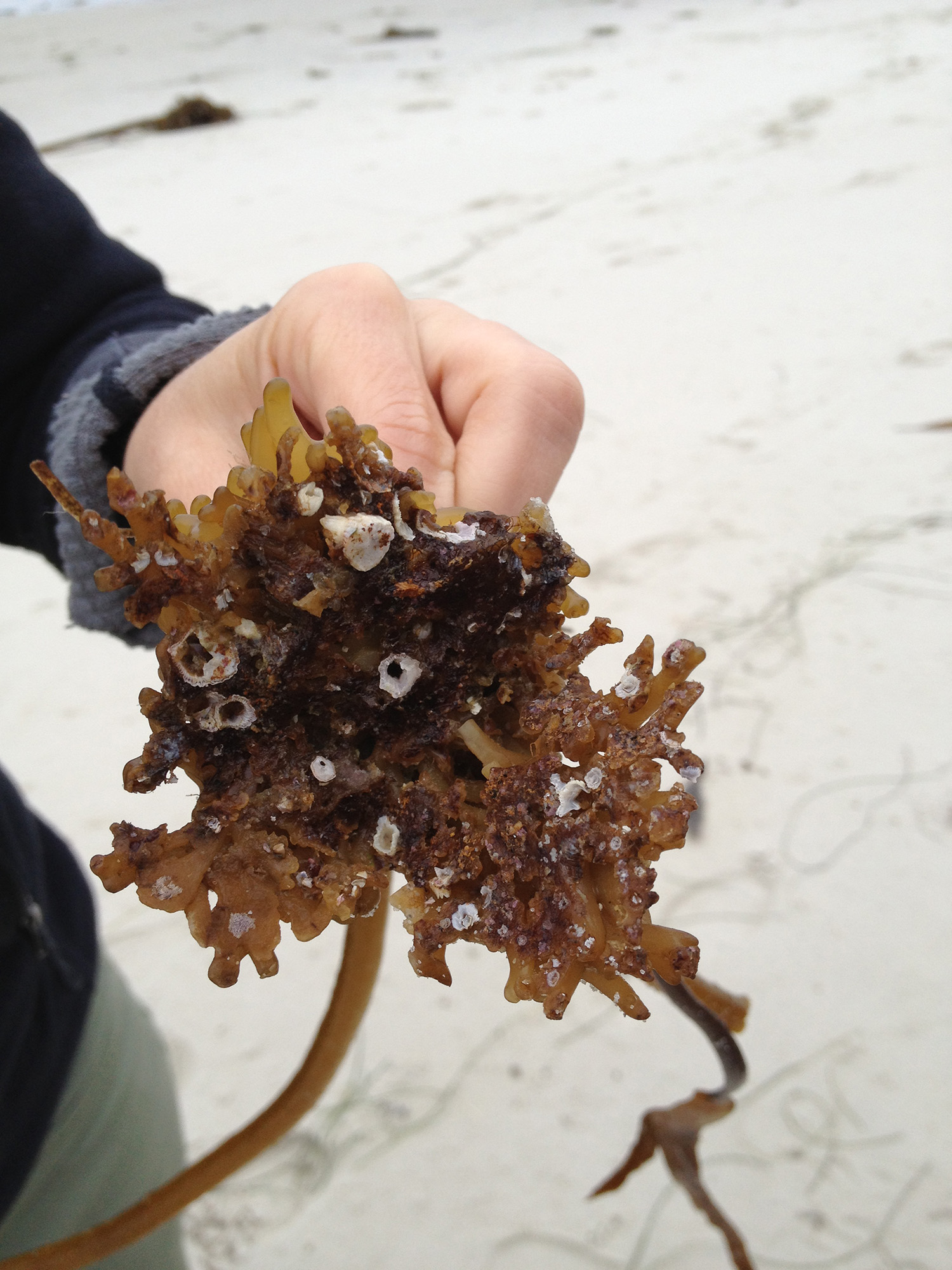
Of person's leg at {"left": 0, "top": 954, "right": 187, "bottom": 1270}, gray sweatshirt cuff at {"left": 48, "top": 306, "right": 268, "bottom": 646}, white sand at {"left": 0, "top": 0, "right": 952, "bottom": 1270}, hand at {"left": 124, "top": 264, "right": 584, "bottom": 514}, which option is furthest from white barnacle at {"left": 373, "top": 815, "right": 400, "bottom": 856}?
white sand at {"left": 0, "top": 0, "right": 952, "bottom": 1270}

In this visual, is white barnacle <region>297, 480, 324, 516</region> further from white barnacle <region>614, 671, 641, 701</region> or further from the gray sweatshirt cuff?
the gray sweatshirt cuff

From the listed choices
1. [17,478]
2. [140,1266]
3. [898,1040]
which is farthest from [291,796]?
[898,1040]

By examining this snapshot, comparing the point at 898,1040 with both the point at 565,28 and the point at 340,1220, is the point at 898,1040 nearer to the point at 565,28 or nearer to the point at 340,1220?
the point at 340,1220

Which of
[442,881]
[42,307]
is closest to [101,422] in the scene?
[42,307]

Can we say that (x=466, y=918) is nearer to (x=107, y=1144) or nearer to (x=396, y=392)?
(x=396, y=392)

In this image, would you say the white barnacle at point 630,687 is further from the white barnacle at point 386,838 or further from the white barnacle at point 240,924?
the white barnacle at point 240,924
